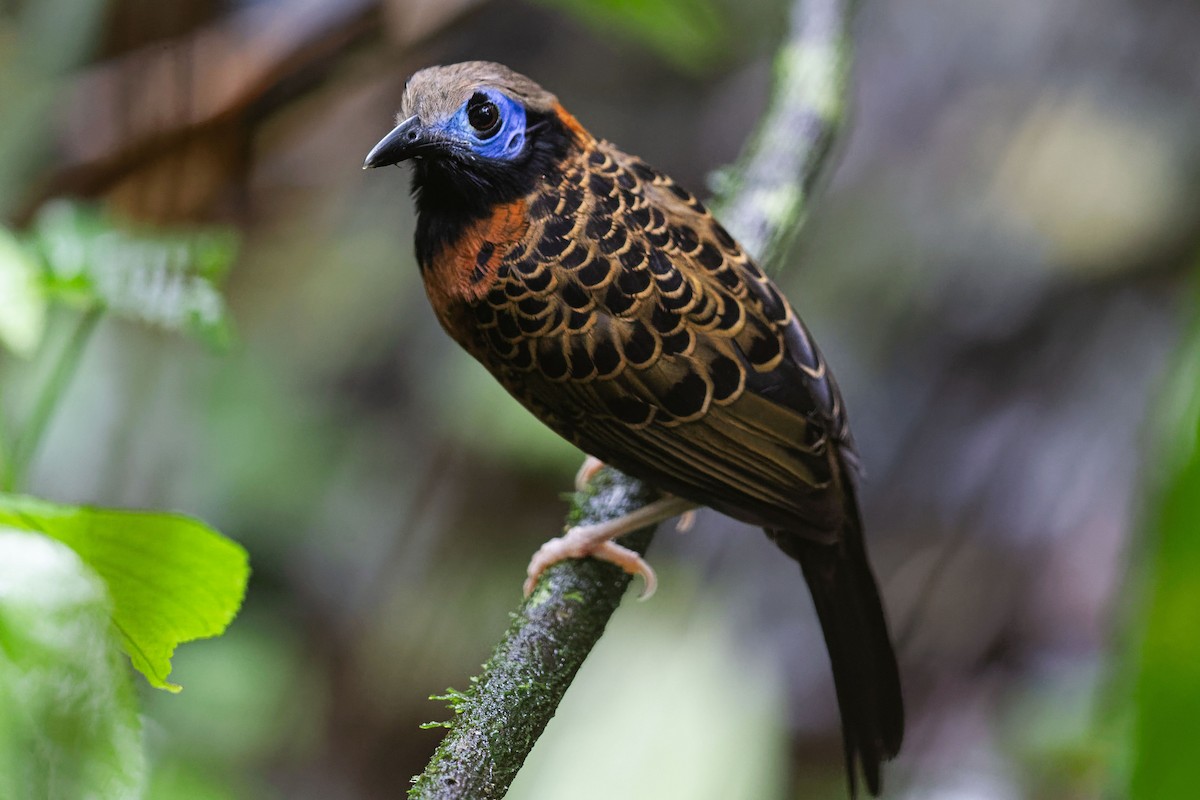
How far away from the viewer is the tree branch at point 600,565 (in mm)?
1625

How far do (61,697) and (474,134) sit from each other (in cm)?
158

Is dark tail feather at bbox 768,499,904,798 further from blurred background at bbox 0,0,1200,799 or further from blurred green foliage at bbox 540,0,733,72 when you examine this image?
blurred green foliage at bbox 540,0,733,72

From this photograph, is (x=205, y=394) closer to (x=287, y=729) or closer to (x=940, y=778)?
(x=287, y=729)

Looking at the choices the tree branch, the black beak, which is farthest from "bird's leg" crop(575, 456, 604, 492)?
the black beak

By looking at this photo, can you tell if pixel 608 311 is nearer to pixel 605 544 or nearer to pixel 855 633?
pixel 605 544

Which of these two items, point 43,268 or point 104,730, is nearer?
point 104,730

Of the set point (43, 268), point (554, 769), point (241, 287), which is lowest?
point (554, 769)

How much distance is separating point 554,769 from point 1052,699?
178 centimetres

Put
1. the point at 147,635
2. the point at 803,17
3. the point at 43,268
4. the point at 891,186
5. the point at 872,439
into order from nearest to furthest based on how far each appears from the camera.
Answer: the point at 147,635
the point at 43,268
the point at 803,17
the point at 872,439
the point at 891,186

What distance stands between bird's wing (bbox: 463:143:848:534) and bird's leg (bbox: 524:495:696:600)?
0.50 ft

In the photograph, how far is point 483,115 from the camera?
2.08 metres

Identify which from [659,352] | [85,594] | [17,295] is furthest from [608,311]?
[85,594]

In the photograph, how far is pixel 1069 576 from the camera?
14.0ft

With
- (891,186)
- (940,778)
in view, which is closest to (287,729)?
(940,778)
